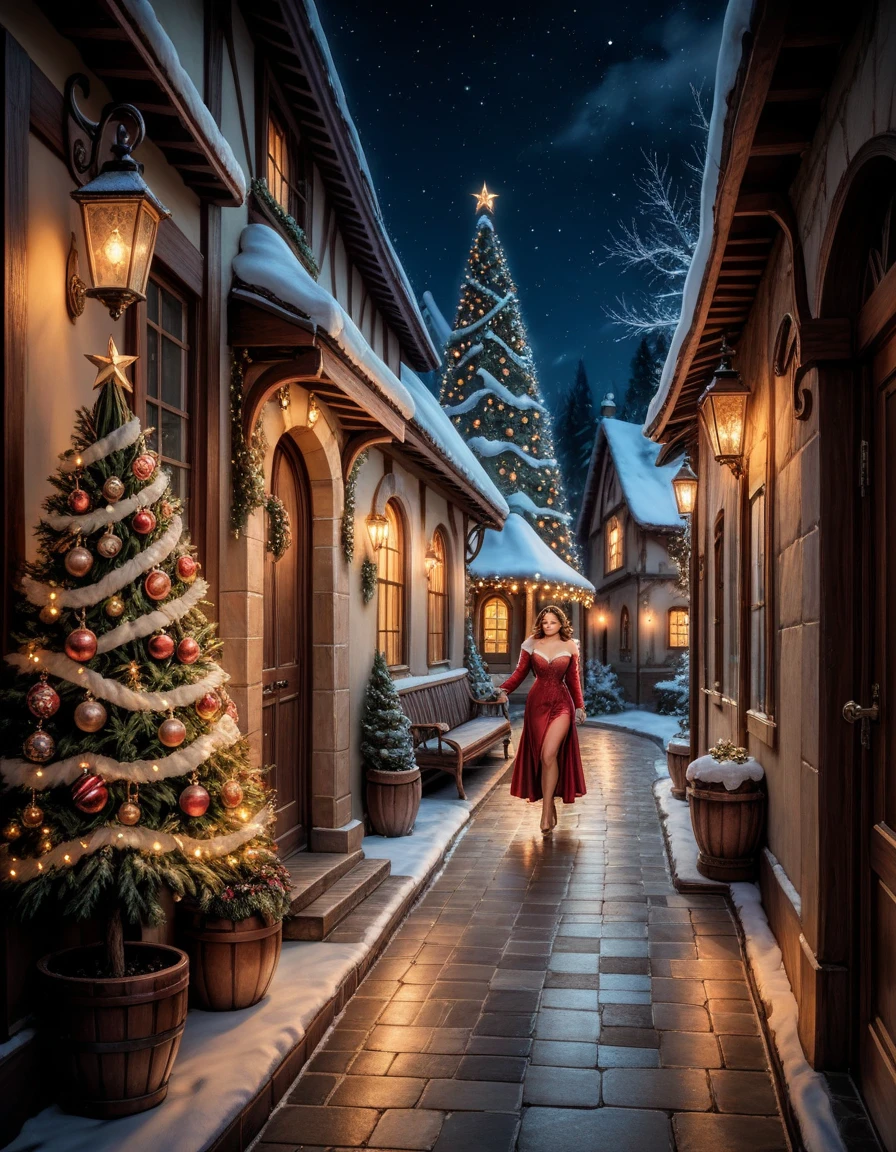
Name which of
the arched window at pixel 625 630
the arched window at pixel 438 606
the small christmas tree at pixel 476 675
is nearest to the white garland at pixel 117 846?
the arched window at pixel 438 606

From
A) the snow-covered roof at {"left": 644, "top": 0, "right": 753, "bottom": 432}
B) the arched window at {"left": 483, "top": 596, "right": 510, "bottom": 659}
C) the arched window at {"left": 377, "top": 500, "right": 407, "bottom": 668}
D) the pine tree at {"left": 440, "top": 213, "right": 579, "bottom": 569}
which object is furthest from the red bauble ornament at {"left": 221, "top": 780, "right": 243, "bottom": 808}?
the arched window at {"left": 483, "top": 596, "right": 510, "bottom": 659}

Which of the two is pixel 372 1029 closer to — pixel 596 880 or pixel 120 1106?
pixel 120 1106

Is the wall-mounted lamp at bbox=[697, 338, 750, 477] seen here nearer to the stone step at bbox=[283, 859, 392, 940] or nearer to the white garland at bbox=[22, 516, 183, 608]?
the stone step at bbox=[283, 859, 392, 940]

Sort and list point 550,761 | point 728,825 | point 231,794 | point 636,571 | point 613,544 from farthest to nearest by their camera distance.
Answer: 1. point 613,544
2. point 636,571
3. point 550,761
4. point 728,825
5. point 231,794

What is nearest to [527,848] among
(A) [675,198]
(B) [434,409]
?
(B) [434,409]

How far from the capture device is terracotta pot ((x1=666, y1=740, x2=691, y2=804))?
10539mm

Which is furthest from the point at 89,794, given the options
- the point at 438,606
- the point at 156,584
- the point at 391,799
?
the point at 438,606

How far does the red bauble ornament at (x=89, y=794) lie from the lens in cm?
344

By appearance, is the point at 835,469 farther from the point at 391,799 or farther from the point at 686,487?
the point at 686,487

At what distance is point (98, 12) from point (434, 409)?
9416mm

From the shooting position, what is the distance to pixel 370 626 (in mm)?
8914

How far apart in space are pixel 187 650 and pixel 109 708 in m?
0.36

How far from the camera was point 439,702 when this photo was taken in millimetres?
12219

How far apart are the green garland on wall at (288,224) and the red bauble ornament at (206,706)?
387 centimetres
